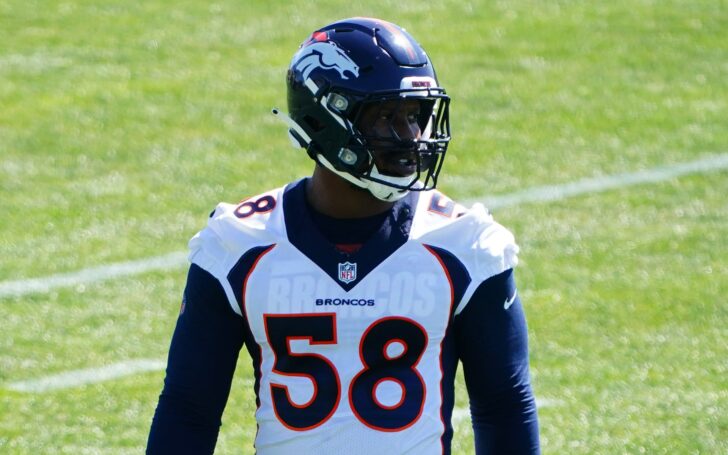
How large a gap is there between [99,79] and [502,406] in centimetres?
703

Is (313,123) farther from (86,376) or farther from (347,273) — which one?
(86,376)

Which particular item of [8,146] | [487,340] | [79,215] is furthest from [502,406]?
[8,146]

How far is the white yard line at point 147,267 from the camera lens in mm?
6113

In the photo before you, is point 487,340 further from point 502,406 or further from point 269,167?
point 269,167

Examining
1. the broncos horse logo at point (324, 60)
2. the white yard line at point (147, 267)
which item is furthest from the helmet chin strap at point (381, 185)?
the white yard line at point (147, 267)

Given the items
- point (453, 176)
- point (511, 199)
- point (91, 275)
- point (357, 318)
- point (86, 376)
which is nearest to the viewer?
point (357, 318)

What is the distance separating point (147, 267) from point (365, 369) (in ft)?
13.7

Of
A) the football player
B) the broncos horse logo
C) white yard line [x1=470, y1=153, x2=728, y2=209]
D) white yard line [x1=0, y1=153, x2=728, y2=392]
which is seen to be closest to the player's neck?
the football player

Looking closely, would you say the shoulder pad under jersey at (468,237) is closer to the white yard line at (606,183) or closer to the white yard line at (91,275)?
the white yard line at (91,275)

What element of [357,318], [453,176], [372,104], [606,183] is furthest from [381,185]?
[606,183]

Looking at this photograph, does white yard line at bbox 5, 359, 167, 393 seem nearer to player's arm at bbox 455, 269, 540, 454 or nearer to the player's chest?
the player's chest

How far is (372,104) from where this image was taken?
3.27 m

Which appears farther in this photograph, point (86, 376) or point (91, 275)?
point (91, 275)

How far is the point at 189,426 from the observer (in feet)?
10.9
